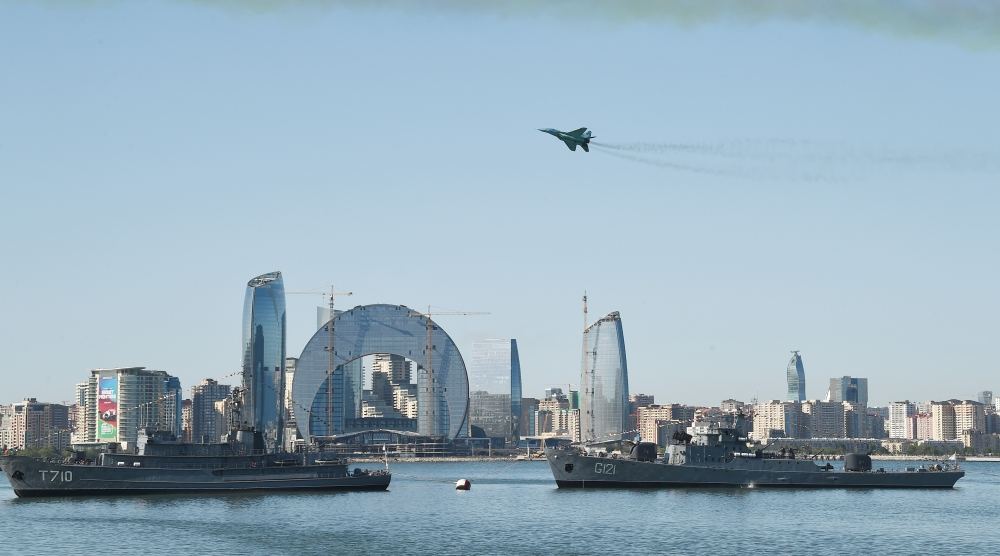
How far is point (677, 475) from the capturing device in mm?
136125

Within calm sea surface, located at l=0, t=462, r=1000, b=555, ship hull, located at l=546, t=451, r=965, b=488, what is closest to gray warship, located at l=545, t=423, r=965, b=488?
ship hull, located at l=546, t=451, r=965, b=488

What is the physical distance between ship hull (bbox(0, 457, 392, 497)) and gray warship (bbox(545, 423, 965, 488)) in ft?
97.9

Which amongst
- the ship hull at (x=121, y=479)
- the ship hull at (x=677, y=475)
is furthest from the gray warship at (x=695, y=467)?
the ship hull at (x=121, y=479)

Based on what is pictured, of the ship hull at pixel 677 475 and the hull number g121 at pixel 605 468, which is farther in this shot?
the hull number g121 at pixel 605 468

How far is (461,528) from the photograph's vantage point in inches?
3967

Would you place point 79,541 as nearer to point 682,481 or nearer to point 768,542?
point 768,542

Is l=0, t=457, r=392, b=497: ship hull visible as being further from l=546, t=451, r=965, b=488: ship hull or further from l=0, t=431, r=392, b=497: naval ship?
l=546, t=451, r=965, b=488: ship hull

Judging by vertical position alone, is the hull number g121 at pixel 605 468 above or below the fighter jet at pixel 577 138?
below

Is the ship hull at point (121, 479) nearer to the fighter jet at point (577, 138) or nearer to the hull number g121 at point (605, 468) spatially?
the hull number g121 at point (605, 468)

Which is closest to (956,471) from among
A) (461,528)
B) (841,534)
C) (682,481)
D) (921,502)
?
(921,502)

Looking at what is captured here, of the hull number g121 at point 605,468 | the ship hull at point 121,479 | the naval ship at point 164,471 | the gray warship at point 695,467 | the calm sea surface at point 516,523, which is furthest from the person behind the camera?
the hull number g121 at point 605,468

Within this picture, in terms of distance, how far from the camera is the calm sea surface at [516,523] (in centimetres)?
8838

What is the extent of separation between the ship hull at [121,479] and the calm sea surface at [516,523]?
1844 mm

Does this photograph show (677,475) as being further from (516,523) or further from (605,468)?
(516,523)
